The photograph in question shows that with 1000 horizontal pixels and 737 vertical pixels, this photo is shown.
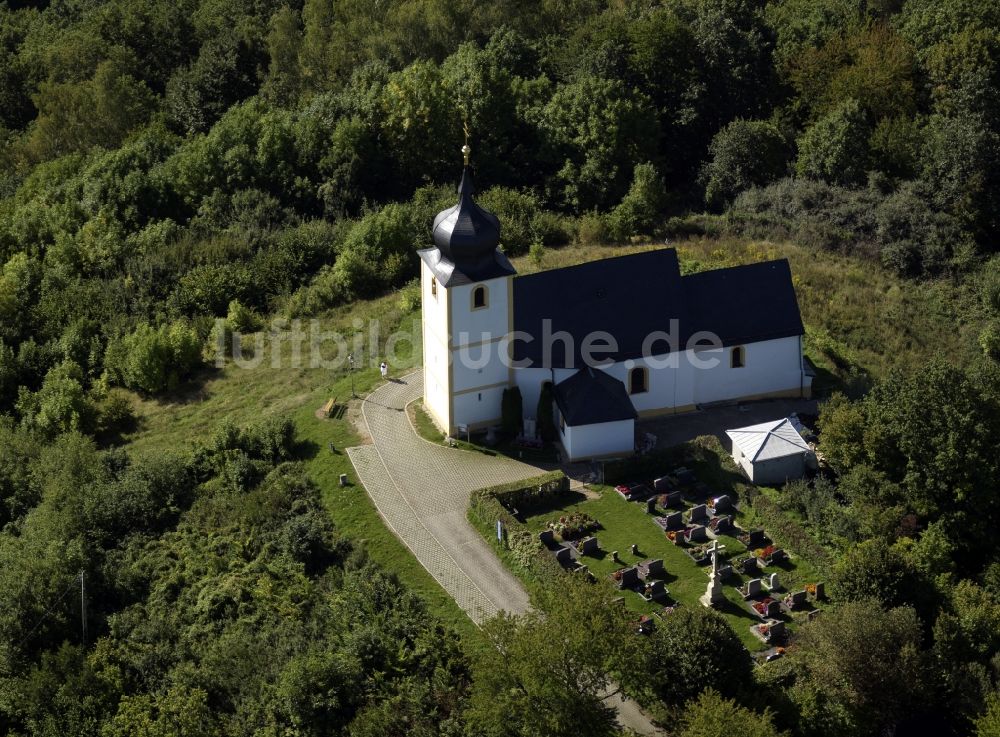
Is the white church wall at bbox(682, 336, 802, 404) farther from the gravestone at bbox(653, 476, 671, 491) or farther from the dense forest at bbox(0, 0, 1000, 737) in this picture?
the gravestone at bbox(653, 476, 671, 491)

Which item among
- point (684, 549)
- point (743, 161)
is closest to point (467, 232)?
point (684, 549)

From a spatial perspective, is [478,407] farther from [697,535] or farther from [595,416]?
[697,535]

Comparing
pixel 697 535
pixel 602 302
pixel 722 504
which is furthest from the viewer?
pixel 602 302

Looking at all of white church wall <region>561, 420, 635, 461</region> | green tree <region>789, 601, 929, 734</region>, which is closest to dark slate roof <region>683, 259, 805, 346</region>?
white church wall <region>561, 420, 635, 461</region>

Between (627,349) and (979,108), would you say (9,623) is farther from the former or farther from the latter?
(979,108)

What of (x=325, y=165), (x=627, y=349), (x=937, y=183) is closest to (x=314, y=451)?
(x=627, y=349)
